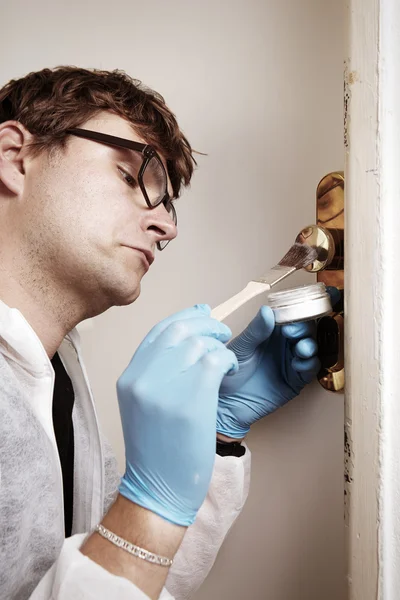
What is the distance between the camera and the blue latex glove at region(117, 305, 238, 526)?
28.1 inches

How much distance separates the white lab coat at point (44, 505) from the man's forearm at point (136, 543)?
13mm

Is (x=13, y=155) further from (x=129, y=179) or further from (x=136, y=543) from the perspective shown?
(x=136, y=543)

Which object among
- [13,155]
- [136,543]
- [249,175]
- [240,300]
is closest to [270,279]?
[240,300]

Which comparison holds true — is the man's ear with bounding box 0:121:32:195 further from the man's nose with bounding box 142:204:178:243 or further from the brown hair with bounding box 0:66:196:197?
the man's nose with bounding box 142:204:178:243

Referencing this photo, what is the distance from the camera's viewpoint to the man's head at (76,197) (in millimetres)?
930

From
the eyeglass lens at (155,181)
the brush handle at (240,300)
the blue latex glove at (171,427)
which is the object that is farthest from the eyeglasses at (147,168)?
the blue latex glove at (171,427)

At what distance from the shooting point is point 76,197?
36.6 inches

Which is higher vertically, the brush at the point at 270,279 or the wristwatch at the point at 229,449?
the brush at the point at 270,279

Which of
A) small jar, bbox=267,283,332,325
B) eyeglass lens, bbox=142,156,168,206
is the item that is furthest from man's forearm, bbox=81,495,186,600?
eyeglass lens, bbox=142,156,168,206

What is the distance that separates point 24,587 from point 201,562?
0.35 m

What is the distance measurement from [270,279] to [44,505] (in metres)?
0.52

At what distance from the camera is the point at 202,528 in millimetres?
1048

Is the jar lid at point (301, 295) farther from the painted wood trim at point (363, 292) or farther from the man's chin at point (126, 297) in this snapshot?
the man's chin at point (126, 297)

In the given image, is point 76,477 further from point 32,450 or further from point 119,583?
point 119,583
